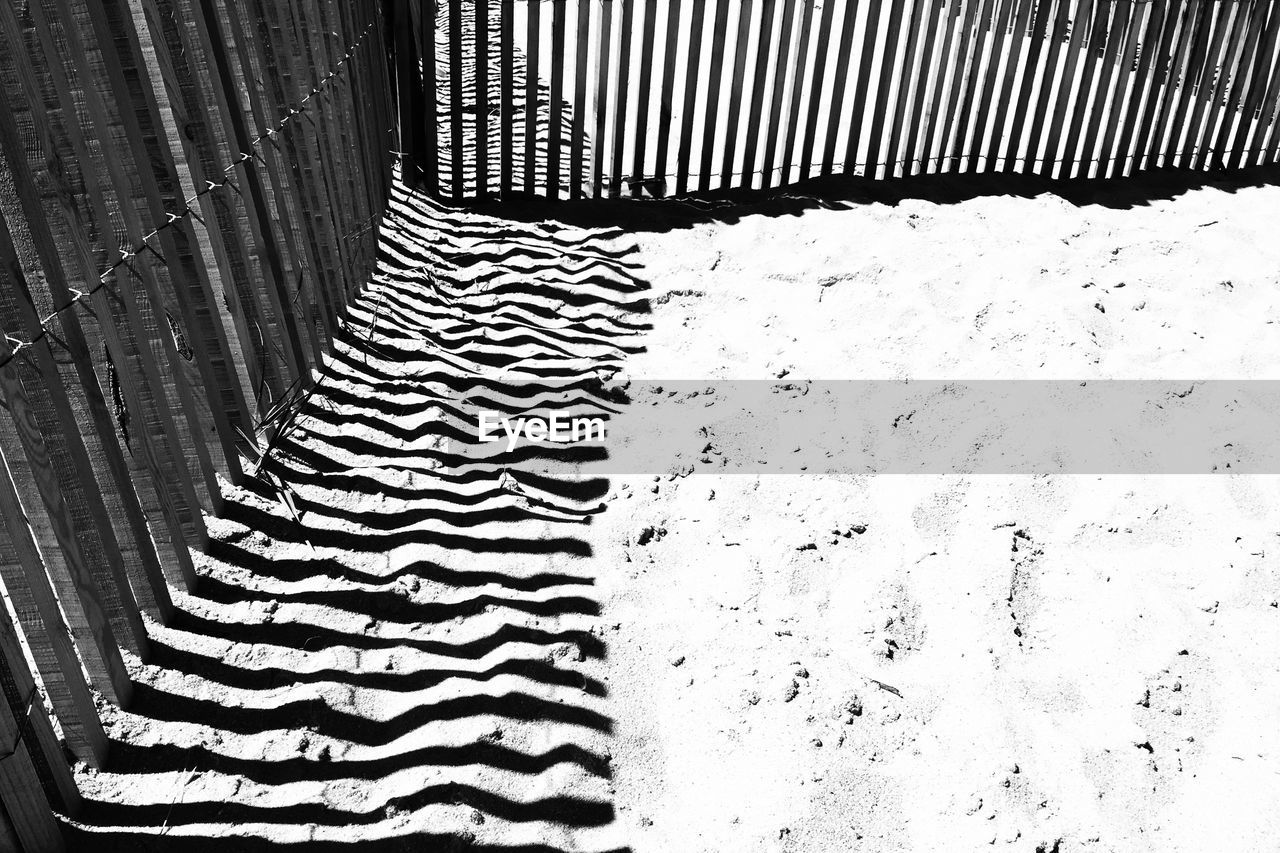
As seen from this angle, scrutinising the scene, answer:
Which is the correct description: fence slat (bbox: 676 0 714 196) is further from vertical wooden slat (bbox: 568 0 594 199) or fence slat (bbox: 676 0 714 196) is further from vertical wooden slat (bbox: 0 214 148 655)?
vertical wooden slat (bbox: 0 214 148 655)

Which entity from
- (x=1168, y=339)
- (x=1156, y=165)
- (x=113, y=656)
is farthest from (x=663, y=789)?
(x=1156, y=165)

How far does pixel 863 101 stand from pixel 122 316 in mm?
4635

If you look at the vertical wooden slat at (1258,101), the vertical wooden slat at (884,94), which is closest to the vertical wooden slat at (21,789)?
the vertical wooden slat at (884,94)

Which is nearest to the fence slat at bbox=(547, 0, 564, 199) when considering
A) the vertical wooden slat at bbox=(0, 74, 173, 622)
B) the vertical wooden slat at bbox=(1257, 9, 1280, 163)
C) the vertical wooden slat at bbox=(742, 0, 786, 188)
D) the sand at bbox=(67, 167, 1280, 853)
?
the vertical wooden slat at bbox=(742, 0, 786, 188)

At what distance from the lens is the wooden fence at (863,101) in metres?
5.50

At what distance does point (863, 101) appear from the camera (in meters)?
5.76

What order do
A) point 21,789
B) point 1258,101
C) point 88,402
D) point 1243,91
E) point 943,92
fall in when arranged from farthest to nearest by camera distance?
point 1243,91
point 1258,101
point 943,92
point 88,402
point 21,789

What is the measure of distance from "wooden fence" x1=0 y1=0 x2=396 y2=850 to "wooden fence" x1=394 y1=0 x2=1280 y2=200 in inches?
77.2

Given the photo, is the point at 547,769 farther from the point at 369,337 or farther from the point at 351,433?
the point at 369,337

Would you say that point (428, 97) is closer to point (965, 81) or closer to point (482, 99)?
Result: point (482, 99)

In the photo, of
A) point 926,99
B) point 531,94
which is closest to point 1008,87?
point 926,99

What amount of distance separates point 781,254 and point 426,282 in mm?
1865

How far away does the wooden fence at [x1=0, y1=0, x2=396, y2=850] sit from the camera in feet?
6.61

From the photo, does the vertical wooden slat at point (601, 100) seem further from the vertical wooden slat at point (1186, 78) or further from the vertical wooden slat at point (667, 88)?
the vertical wooden slat at point (1186, 78)
